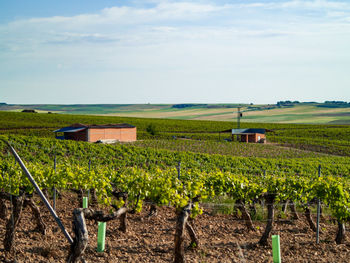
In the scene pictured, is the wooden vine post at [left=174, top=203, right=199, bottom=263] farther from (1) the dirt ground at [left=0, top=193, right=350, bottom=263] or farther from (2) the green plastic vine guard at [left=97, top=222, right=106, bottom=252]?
(2) the green plastic vine guard at [left=97, top=222, right=106, bottom=252]

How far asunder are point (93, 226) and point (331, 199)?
276 inches

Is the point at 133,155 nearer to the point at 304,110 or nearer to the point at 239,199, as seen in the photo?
the point at 239,199

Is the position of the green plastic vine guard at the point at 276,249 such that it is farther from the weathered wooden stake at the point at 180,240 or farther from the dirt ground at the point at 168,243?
the weathered wooden stake at the point at 180,240

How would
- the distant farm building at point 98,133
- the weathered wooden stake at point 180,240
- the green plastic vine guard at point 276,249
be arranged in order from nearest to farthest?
the weathered wooden stake at point 180,240, the green plastic vine guard at point 276,249, the distant farm building at point 98,133

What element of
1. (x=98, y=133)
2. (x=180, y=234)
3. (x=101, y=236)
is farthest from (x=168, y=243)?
(x=98, y=133)

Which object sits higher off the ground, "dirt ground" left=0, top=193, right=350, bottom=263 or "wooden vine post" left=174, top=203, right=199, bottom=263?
"wooden vine post" left=174, top=203, right=199, bottom=263

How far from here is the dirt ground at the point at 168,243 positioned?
9.38 m

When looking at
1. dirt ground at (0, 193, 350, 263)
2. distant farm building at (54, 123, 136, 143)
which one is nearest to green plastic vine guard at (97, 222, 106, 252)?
dirt ground at (0, 193, 350, 263)

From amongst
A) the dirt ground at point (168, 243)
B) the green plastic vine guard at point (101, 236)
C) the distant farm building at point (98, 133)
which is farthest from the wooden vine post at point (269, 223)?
the distant farm building at point (98, 133)

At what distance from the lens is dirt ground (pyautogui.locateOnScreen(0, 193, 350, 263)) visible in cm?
938

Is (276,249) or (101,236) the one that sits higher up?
(101,236)

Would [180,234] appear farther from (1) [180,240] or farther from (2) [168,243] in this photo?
(2) [168,243]

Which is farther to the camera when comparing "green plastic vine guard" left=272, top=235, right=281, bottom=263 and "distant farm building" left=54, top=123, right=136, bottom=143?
"distant farm building" left=54, top=123, right=136, bottom=143

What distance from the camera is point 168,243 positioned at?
35.1ft
